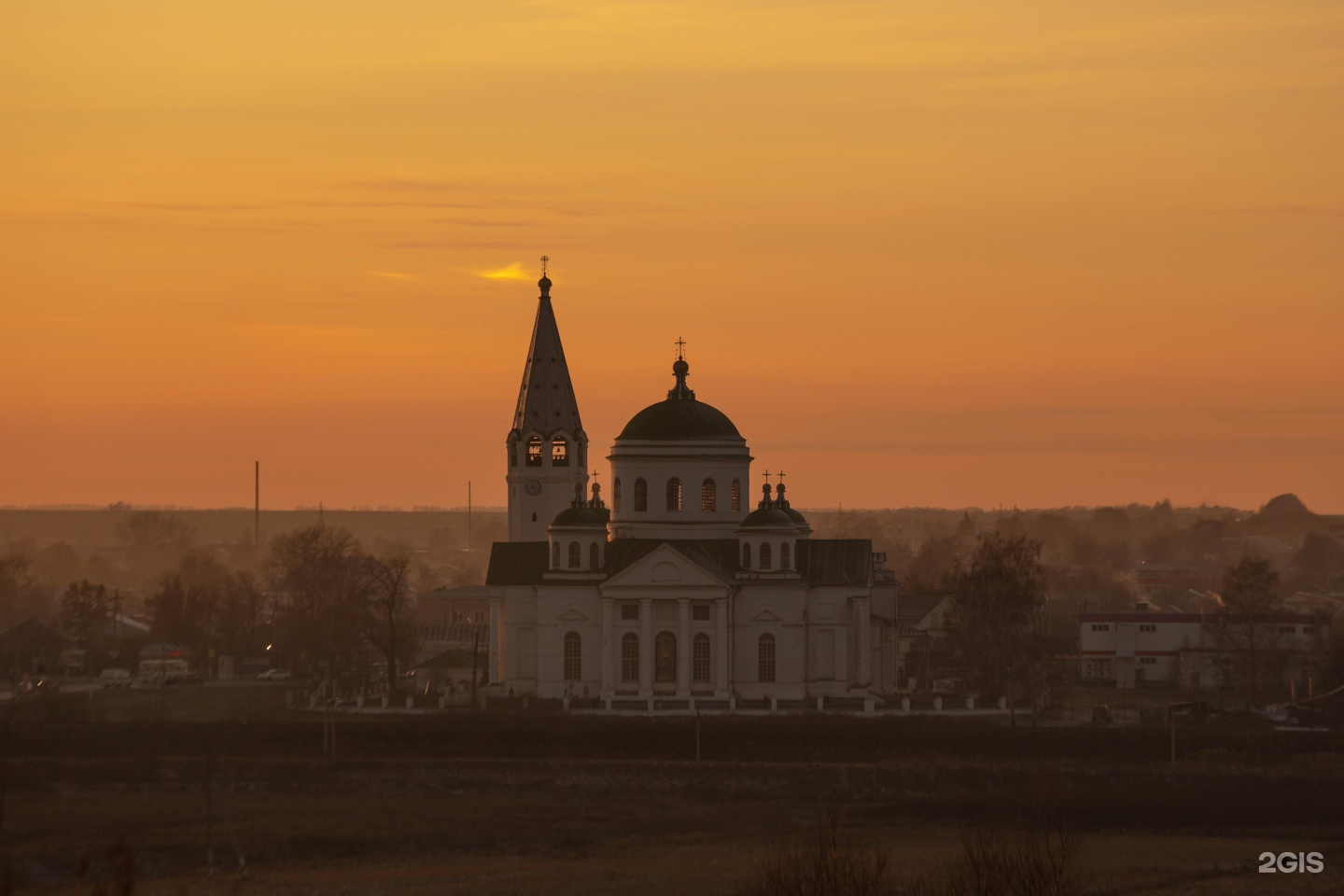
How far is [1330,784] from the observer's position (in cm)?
7131

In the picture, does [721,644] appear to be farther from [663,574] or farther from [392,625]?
[392,625]

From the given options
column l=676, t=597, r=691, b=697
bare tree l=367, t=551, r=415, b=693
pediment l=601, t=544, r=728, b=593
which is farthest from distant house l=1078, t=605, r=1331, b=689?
bare tree l=367, t=551, r=415, b=693

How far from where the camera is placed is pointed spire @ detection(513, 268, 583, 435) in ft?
328

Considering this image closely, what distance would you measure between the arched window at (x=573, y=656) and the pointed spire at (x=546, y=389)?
13.4 meters

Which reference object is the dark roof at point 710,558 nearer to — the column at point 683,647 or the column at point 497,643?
the column at point 497,643

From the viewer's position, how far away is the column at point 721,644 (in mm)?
87625

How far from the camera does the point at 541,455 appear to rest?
10000 centimetres

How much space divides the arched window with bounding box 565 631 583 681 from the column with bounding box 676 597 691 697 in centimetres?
380

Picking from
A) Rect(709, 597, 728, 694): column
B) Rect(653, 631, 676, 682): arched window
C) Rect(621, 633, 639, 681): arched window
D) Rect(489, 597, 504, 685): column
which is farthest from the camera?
Rect(489, 597, 504, 685): column

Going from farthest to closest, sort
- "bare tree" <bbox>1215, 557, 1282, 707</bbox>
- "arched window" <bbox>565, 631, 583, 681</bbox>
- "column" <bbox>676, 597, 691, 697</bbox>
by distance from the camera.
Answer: "bare tree" <bbox>1215, 557, 1282, 707</bbox> → "arched window" <bbox>565, 631, 583, 681</bbox> → "column" <bbox>676, 597, 691, 697</bbox>

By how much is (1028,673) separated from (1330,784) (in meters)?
20.1

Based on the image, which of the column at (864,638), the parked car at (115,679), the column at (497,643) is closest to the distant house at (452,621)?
the column at (497,643)

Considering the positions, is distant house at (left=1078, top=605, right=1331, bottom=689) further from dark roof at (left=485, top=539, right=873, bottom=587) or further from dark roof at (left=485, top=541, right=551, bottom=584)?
dark roof at (left=485, top=541, right=551, bottom=584)

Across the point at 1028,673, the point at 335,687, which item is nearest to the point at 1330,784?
the point at 1028,673
